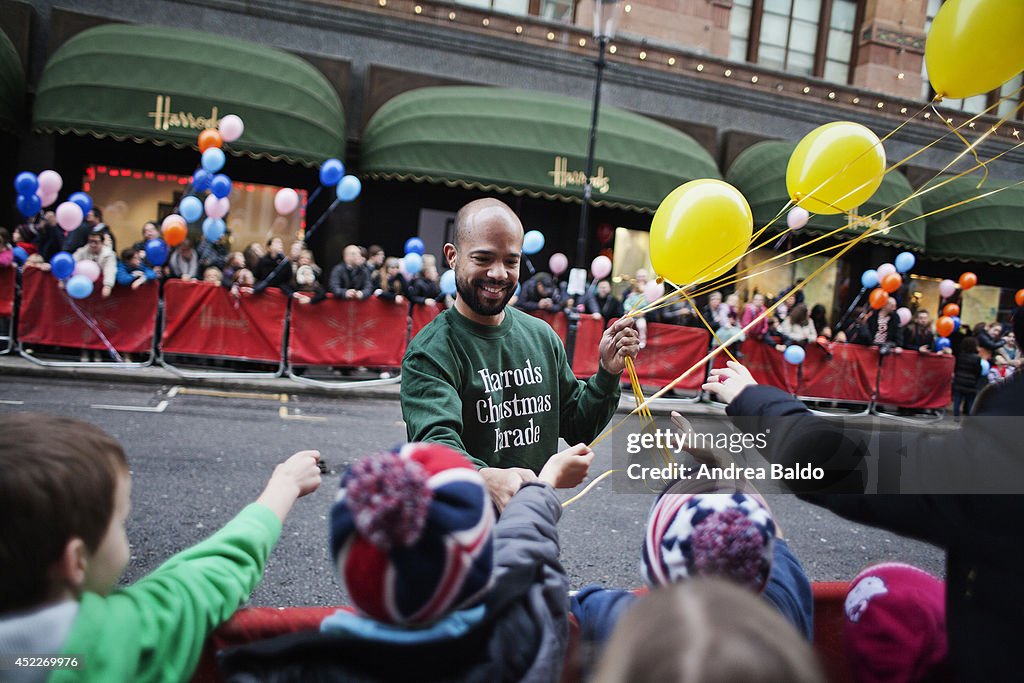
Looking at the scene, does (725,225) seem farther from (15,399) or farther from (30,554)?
(15,399)

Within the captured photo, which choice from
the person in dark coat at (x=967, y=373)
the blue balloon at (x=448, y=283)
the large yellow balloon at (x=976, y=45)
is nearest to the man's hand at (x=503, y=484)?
the large yellow balloon at (x=976, y=45)

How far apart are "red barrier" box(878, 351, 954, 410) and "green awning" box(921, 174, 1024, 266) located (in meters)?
4.60

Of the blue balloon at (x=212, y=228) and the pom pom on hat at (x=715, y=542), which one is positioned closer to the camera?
the pom pom on hat at (x=715, y=542)

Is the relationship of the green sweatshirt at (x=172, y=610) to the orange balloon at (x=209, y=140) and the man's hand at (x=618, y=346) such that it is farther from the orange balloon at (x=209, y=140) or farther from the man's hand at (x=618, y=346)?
the orange balloon at (x=209, y=140)

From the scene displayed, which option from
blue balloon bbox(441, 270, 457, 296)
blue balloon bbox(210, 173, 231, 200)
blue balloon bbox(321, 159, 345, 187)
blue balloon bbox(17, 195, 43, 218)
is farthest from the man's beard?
blue balloon bbox(17, 195, 43, 218)

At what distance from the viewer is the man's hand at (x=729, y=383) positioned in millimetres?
1739

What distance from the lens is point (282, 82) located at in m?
12.1

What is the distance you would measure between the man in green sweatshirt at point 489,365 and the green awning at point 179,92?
34.7ft

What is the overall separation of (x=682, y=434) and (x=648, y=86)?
14.5 meters

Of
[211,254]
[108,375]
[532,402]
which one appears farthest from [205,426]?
[532,402]

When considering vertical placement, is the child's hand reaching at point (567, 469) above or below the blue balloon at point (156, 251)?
below

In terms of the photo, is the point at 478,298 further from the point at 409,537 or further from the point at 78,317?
the point at 78,317

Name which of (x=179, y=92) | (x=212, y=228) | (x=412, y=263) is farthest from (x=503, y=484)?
(x=179, y=92)

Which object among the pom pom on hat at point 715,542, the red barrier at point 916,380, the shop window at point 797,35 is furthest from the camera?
the shop window at point 797,35
